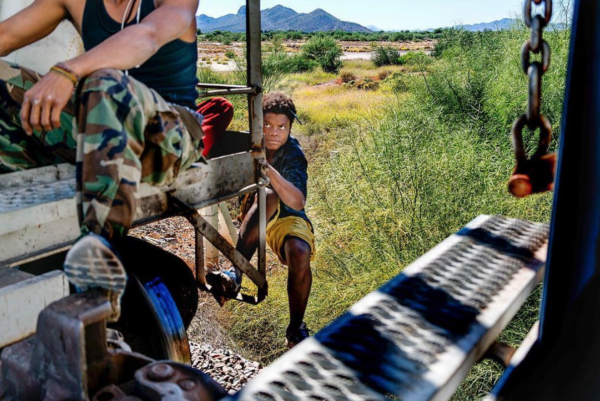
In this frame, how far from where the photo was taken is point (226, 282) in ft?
14.2

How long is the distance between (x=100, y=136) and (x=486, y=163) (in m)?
4.28

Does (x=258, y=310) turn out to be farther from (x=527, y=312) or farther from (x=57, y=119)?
(x=57, y=119)

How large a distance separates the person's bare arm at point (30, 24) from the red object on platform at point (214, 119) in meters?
1.52

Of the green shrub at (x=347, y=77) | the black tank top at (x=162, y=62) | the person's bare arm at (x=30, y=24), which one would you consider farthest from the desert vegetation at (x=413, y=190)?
the green shrub at (x=347, y=77)

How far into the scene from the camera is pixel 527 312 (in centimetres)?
417

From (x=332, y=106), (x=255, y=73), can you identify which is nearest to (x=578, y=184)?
(x=255, y=73)

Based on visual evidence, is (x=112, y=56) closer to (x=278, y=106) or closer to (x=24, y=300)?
(x=24, y=300)

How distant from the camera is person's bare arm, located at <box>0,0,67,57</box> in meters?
1.88

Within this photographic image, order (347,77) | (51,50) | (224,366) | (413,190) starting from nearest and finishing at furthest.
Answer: (51,50) → (224,366) → (413,190) → (347,77)

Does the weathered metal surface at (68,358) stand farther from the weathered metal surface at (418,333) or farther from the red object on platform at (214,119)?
the red object on platform at (214,119)

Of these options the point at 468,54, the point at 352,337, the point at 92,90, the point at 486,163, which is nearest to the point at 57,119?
the point at 92,90

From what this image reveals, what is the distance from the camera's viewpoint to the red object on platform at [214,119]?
3.58 meters

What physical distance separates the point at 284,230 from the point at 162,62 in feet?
10.2

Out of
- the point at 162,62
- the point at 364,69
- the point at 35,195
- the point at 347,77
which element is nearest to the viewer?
the point at 35,195
